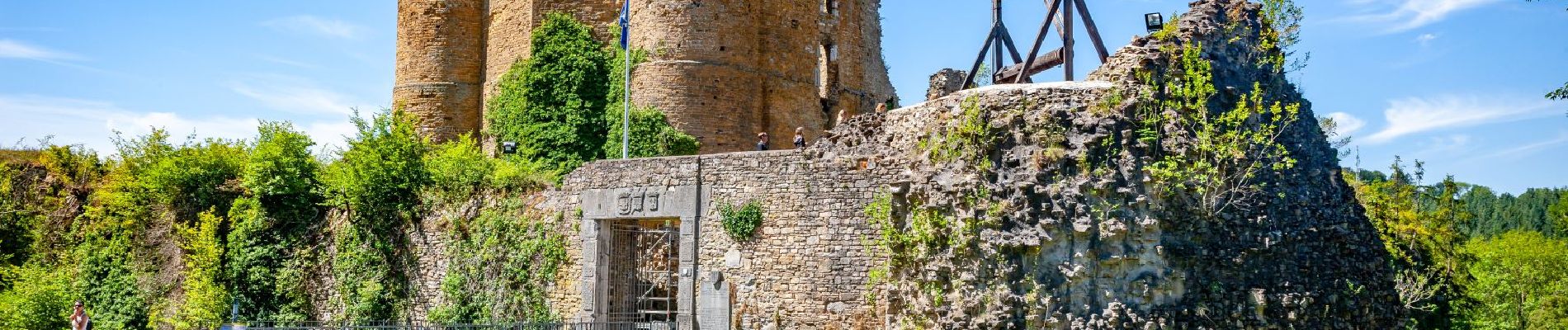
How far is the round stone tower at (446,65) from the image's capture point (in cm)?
2545

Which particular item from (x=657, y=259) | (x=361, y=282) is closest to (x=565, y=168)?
(x=657, y=259)

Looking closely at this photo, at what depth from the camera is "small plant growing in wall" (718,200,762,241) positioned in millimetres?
16000

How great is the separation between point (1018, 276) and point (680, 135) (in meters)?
10.7

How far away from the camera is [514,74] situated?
23.8m

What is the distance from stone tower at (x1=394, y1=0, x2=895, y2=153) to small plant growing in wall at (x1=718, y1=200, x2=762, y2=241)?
6.11 meters

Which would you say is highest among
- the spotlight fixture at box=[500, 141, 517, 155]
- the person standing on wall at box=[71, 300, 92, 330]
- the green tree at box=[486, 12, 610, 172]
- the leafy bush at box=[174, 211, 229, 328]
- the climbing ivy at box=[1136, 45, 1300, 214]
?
the green tree at box=[486, 12, 610, 172]

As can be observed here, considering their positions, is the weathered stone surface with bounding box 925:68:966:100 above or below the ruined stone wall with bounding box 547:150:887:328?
above

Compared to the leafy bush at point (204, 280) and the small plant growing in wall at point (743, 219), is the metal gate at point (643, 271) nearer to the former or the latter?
the small plant growing in wall at point (743, 219)

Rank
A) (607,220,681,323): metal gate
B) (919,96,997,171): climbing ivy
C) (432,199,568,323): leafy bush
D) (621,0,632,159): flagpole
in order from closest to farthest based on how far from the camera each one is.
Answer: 1. (919,96,997,171): climbing ivy
2. (607,220,681,323): metal gate
3. (432,199,568,323): leafy bush
4. (621,0,632,159): flagpole

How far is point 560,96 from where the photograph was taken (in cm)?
2317

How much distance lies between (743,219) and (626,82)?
544cm

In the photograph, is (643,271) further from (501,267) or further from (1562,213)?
(1562,213)

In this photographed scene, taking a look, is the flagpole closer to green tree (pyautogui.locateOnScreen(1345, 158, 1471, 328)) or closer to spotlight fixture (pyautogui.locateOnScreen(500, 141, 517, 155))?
spotlight fixture (pyautogui.locateOnScreen(500, 141, 517, 155))

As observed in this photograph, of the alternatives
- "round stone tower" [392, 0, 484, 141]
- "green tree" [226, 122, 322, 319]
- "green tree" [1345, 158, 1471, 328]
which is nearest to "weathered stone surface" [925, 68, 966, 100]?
"green tree" [1345, 158, 1471, 328]
